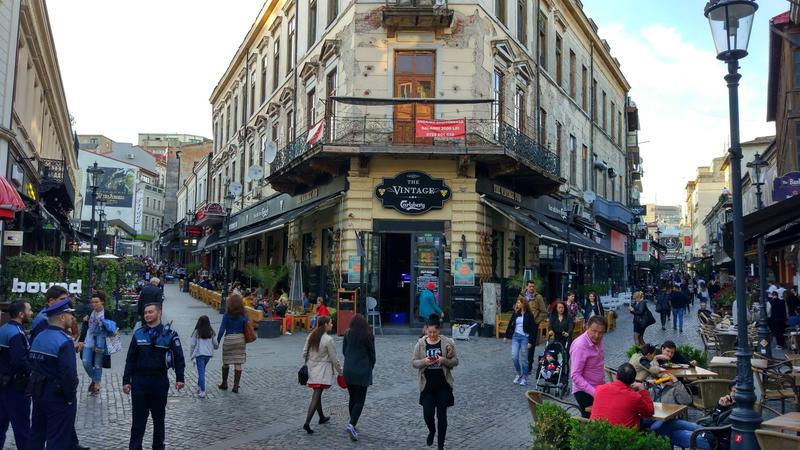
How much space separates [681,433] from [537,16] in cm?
2235

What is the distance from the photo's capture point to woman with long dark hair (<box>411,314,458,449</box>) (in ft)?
23.8

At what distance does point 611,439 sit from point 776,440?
1.34 meters

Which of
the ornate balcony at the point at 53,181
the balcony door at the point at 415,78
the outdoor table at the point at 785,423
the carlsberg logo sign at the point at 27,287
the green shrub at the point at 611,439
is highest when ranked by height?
the balcony door at the point at 415,78

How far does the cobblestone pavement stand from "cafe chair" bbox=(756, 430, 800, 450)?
3.03 metres

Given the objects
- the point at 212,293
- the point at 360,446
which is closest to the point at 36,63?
the point at 212,293

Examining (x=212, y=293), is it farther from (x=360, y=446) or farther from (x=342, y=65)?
(x=360, y=446)

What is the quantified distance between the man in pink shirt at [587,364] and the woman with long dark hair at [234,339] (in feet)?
18.7

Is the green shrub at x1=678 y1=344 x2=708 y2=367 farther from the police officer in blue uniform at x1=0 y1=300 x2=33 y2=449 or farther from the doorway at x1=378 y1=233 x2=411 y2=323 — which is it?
the doorway at x1=378 y1=233 x2=411 y2=323

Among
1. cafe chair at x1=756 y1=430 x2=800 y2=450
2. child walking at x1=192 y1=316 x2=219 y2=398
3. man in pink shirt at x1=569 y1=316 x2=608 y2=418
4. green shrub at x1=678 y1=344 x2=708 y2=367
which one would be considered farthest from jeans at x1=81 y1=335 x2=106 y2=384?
green shrub at x1=678 y1=344 x2=708 y2=367

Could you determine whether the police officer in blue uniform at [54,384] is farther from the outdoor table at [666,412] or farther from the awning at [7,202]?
the awning at [7,202]

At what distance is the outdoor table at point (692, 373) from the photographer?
8.80 meters

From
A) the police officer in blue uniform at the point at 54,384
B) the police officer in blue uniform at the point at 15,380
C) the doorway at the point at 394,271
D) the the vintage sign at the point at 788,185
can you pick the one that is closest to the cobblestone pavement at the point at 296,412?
the police officer in blue uniform at the point at 15,380

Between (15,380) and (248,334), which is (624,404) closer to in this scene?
(15,380)

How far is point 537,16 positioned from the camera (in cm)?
2591
